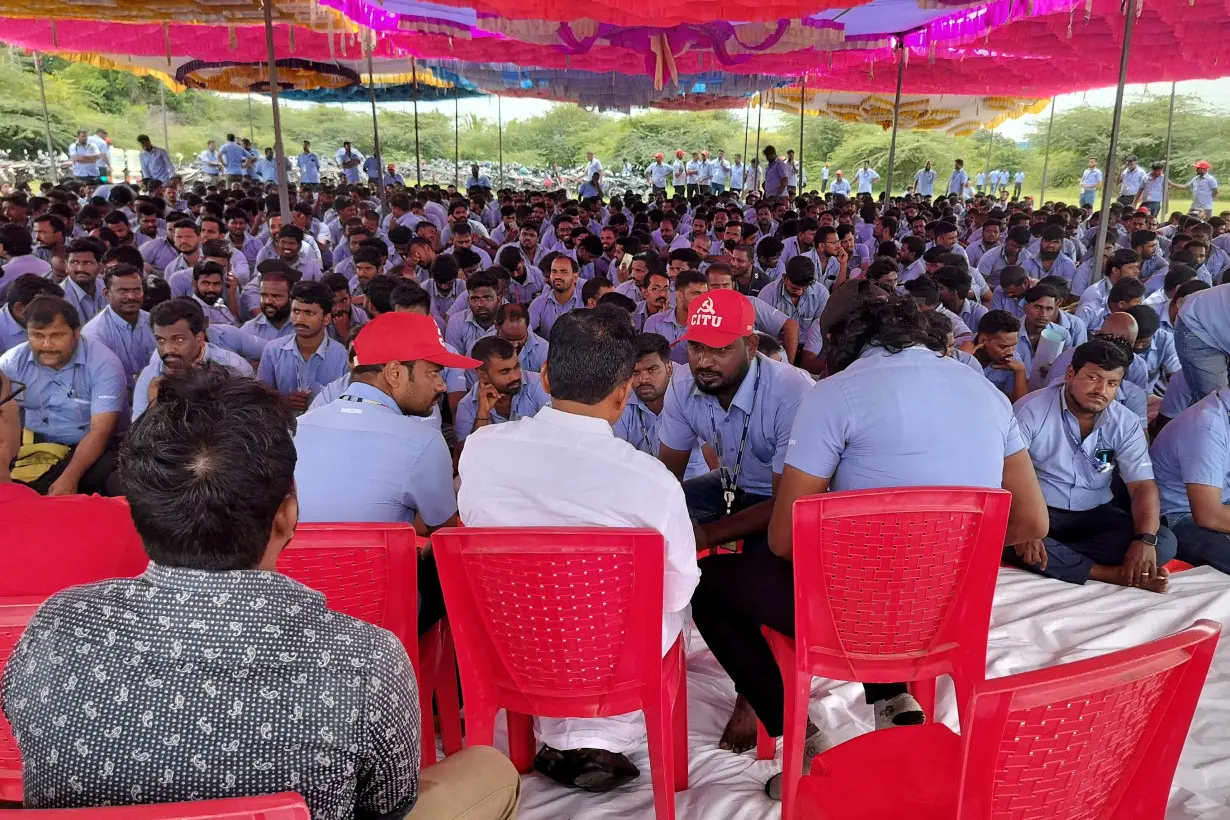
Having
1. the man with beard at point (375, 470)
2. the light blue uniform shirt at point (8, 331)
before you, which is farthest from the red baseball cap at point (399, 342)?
the light blue uniform shirt at point (8, 331)

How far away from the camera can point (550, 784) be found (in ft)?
7.39

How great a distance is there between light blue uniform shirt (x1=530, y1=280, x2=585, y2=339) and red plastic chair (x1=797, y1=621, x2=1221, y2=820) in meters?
5.11

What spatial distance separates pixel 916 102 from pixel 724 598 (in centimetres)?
2320

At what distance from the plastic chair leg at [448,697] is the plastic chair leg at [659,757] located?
2.09 ft

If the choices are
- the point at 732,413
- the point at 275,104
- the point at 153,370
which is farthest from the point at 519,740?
the point at 275,104

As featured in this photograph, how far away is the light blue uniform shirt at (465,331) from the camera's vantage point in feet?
18.1

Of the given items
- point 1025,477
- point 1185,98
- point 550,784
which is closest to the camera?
point 550,784

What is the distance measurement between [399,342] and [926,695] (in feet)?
6.07

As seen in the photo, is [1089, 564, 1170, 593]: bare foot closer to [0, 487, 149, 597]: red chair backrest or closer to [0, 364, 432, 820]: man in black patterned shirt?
[0, 364, 432, 820]: man in black patterned shirt

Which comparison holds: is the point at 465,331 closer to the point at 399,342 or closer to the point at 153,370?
the point at 153,370

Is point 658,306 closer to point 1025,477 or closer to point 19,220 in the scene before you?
point 1025,477

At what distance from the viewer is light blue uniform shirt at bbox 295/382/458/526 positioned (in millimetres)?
2412

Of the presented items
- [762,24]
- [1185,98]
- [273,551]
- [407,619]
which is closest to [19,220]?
[762,24]

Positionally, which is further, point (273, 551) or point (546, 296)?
point (546, 296)
